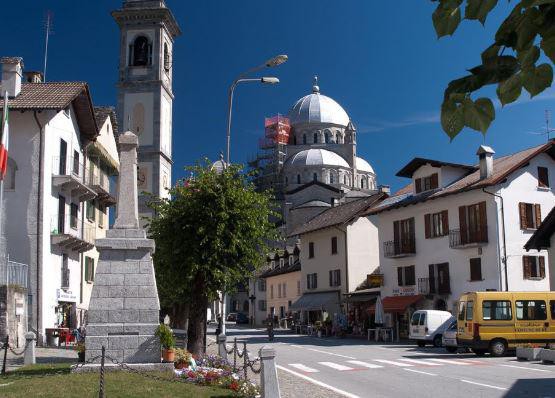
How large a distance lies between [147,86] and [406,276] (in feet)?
124

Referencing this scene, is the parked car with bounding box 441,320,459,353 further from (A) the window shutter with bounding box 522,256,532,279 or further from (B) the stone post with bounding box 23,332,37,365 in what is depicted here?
(B) the stone post with bounding box 23,332,37,365

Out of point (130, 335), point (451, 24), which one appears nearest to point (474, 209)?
point (130, 335)

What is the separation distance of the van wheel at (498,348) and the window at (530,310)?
3.97 feet

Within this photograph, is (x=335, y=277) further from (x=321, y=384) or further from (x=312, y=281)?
(x=321, y=384)

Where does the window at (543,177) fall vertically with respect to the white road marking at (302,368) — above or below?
above

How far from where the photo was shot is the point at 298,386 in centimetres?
1770

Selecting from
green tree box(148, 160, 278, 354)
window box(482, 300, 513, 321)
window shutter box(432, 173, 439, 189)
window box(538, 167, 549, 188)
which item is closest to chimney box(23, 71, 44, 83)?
green tree box(148, 160, 278, 354)

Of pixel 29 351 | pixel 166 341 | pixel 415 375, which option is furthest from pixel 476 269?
pixel 29 351

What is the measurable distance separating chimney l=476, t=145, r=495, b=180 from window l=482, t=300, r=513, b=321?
1296cm

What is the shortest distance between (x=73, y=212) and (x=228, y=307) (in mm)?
77741

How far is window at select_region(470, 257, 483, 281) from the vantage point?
126 feet

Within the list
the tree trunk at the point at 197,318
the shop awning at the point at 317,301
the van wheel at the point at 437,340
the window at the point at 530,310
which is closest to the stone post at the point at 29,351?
the tree trunk at the point at 197,318

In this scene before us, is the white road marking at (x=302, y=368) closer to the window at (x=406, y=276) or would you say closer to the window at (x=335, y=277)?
the window at (x=406, y=276)

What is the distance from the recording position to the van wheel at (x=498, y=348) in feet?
90.2
